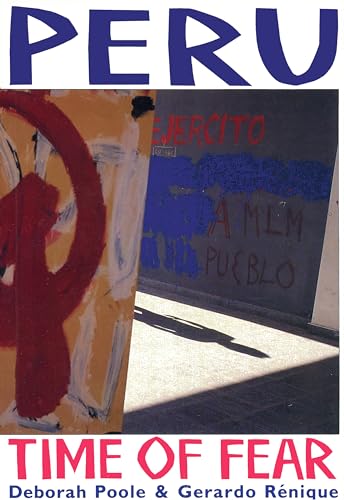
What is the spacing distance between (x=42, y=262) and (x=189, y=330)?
513cm

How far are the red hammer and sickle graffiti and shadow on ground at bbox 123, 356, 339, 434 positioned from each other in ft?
6.51

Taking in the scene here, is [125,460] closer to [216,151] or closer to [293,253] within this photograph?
[293,253]

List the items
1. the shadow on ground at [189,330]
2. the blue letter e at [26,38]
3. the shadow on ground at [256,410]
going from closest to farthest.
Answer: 1. the blue letter e at [26,38]
2. the shadow on ground at [256,410]
3. the shadow on ground at [189,330]

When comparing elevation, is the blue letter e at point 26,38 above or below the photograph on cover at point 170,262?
above

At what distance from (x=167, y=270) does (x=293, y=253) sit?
258cm

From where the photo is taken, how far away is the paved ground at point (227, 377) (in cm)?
541

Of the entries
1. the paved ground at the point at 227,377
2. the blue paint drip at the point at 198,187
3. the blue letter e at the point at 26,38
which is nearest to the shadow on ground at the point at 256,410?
the paved ground at the point at 227,377

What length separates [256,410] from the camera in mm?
5680

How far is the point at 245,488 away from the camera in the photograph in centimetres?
315

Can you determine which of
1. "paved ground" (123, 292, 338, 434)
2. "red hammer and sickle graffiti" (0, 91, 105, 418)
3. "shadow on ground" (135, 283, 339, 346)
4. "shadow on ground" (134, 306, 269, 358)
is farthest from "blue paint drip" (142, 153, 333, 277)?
"red hammer and sickle graffiti" (0, 91, 105, 418)

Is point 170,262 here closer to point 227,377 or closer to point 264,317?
point 264,317

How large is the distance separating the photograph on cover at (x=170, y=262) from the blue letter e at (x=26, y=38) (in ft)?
0.35

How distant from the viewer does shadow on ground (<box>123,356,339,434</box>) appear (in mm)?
5270

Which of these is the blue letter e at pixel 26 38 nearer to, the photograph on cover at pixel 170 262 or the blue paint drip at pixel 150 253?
the photograph on cover at pixel 170 262
